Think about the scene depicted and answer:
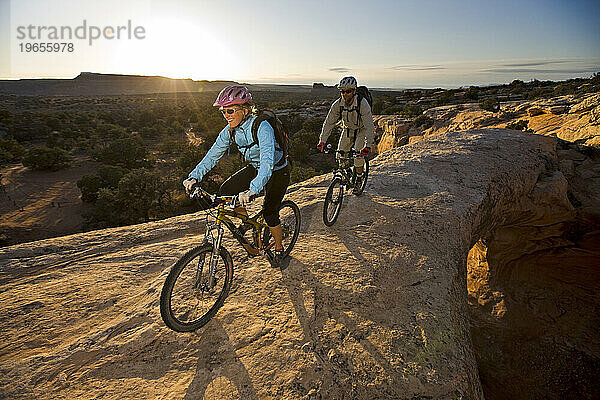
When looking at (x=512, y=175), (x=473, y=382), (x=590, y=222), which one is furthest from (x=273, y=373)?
(x=590, y=222)

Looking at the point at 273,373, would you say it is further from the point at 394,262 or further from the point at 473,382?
the point at 394,262

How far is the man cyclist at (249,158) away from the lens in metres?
3.18

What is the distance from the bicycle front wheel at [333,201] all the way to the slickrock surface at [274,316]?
22 centimetres

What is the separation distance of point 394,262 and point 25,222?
53.3ft

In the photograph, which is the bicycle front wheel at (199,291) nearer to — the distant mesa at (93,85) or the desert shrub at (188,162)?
the desert shrub at (188,162)

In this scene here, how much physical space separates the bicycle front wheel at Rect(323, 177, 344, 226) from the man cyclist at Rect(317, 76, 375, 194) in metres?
0.67

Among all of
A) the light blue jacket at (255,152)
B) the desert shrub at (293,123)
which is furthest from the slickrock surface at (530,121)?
the light blue jacket at (255,152)

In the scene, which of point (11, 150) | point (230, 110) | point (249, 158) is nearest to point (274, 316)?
point (249, 158)

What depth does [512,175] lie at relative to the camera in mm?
7133

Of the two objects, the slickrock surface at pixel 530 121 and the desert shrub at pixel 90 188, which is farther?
the desert shrub at pixel 90 188

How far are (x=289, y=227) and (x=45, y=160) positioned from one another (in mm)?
22041

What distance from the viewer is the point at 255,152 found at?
3498 mm

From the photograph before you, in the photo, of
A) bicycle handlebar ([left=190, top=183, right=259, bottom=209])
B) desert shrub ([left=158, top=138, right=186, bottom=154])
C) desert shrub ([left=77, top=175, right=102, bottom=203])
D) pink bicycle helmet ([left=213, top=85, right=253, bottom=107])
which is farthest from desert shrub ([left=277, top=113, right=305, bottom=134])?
bicycle handlebar ([left=190, top=183, right=259, bottom=209])

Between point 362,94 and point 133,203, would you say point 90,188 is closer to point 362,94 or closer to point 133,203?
point 133,203
